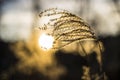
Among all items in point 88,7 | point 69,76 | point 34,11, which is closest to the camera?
point 88,7

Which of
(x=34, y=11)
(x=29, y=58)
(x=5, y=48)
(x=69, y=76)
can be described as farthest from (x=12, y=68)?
(x=69, y=76)

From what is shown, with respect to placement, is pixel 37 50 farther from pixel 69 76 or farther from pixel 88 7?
pixel 69 76

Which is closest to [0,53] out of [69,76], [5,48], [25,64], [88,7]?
[5,48]

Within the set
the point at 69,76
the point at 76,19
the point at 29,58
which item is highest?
the point at 76,19

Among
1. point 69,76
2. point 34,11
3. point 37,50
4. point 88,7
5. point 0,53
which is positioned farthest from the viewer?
Answer: point 69,76

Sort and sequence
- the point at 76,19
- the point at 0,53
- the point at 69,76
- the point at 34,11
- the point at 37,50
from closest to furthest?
the point at 76,19 < the point at 37,50 < the point at 34,11 < the point at 0,53 < the point at 69,76

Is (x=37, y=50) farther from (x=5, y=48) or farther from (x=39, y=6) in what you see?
(x=5, y=48)

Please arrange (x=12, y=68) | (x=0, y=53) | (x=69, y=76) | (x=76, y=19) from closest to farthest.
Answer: (x=76, y=19), (x=12, y=68), (x=0, y=53), (x=69, y=76)

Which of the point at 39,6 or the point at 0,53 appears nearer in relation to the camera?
the point at 39,6

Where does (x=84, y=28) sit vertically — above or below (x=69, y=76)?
above
